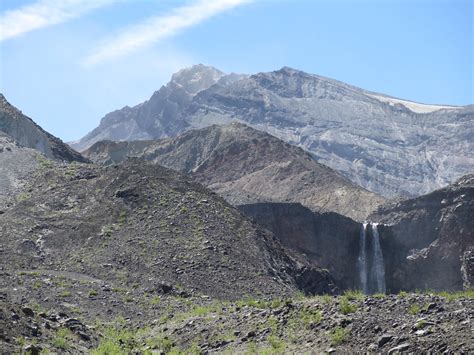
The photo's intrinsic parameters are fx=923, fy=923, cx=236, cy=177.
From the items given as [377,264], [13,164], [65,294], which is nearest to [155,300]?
[65,294]

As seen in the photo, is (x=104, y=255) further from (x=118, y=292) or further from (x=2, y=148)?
(x=2, y=148)

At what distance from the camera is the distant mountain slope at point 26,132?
272 ft

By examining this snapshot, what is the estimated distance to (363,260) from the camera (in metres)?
95.2

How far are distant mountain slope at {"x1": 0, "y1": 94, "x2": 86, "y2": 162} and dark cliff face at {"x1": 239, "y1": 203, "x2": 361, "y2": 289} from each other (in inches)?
791

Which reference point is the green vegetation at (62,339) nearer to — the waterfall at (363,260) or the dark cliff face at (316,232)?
the dark cliff face at (316,232)

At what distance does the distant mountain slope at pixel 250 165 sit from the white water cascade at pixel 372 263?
14.6 metres

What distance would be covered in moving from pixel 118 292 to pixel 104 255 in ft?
33.8

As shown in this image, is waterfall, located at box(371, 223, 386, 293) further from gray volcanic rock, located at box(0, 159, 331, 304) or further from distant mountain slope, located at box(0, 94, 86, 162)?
distant mountain slope, located at box(0, 94, 86, 162)

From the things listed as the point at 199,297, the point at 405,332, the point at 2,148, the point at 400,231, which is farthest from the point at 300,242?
the point at 405,332

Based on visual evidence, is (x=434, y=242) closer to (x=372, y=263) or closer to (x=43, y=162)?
(x=372, y=263)

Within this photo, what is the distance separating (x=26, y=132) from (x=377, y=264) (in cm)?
3748

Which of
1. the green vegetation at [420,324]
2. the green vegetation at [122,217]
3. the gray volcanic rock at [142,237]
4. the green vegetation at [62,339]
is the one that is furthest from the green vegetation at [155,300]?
the green vegetation at [420,324]

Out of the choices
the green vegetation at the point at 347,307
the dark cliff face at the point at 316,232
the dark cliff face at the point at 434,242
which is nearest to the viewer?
the green vegetation at the point at 347,307

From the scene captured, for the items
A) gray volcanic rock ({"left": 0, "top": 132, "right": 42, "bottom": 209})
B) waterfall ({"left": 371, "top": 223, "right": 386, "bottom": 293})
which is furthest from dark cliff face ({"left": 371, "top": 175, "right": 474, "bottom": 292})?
gray volcanic rock ({"left": 0, "top": 132, "right": 42, "bottom": 209})
